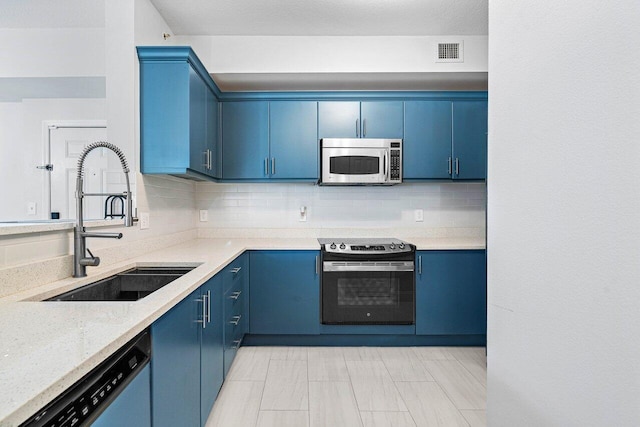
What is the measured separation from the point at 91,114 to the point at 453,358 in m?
3.57

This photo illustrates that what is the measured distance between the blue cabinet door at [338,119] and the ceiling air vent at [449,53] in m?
0.80

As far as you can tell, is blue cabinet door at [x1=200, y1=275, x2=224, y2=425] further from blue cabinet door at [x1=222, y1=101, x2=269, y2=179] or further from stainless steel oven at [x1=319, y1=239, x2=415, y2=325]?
blue cabinet door at [x1=222, y1=101, x2=269, y2=179]

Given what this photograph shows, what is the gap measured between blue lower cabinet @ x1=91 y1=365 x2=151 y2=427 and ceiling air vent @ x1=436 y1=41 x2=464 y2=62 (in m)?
3.15

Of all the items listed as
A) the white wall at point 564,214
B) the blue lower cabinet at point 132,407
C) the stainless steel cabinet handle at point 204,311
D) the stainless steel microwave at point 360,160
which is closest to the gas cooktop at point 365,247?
the stainless steel microwave at point 360,160

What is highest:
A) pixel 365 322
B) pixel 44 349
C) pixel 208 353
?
pixel 44 349

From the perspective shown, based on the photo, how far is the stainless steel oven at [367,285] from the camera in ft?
9.96

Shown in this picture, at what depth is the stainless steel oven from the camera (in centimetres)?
304

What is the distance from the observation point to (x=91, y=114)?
318 cm

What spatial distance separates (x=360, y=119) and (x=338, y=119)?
0.20 m

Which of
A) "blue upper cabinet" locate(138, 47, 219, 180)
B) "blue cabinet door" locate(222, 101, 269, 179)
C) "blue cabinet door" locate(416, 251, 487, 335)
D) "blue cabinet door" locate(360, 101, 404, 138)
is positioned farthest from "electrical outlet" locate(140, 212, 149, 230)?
"blue cabinet door" locate(416, 251, 487, 335)

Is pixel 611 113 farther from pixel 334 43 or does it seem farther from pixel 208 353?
pixel 334 43

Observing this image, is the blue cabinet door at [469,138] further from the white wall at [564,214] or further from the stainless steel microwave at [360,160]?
the white wall at [564,214]

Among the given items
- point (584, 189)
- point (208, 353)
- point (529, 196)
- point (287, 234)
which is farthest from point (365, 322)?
point (584, 189)

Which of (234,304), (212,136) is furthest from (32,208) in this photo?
(234,304)
